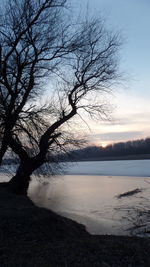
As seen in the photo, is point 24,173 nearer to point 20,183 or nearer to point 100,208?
point 20,183

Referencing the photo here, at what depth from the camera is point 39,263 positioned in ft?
14.8

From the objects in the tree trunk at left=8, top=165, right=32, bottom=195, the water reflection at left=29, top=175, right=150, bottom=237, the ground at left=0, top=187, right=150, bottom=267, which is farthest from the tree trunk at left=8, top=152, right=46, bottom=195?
the ground at left=0, top=187, right=150, bottom=267

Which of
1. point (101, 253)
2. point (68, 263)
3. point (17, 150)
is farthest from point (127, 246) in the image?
point (17, 150)

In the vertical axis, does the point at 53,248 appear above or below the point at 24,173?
below

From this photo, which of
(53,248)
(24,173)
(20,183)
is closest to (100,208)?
(24,173)

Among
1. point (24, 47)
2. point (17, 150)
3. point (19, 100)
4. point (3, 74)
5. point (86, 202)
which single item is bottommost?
point (86, 202)

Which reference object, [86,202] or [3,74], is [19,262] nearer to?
[3,74]

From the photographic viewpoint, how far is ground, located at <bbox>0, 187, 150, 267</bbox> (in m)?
4.63

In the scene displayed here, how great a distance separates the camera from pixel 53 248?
539cm

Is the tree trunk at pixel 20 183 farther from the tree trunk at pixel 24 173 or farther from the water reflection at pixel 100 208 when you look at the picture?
→ the water reflection at pixel 100 208

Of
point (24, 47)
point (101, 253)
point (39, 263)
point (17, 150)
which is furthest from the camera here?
point (17, 150)

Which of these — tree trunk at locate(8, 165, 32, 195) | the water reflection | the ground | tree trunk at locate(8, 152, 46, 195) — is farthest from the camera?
tree trunk at locate(8, 165, 32, 195)

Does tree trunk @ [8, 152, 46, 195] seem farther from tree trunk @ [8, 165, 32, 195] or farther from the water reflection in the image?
the water reflection

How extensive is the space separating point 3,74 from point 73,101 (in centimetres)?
427
